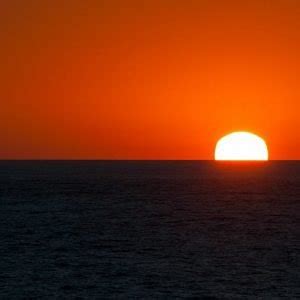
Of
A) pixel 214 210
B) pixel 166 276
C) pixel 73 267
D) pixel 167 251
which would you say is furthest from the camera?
pixel 214 210

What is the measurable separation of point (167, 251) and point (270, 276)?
40.4 feet

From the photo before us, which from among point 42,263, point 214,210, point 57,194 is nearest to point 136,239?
point 42,263

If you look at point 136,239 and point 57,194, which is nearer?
point 136,239

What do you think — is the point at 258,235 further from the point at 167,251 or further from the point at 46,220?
the point at 46,220

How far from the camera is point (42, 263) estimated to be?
51.2m

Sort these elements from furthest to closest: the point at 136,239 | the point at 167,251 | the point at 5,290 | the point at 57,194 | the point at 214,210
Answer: the point at 57,194, the point at 214,210, the point at 136,239, the point at 167,251, the point at 5,290

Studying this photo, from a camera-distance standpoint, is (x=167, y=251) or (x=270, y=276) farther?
(x=167, y=251)

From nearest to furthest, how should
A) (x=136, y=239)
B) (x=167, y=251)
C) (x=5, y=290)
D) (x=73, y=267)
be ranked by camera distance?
(x=5, y=290)
(x=73, y=267)
(x=167, y=251)
(x=136, y=239)

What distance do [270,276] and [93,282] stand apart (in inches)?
413

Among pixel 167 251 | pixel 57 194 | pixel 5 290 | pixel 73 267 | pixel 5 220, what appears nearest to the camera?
pixel 5 290

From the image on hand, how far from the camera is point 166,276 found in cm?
4675

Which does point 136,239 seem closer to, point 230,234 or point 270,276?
point 230,234

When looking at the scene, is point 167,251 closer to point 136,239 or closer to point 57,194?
point 136,239

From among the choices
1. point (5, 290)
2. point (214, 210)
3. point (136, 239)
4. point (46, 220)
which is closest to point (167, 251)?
point (136, 239)
